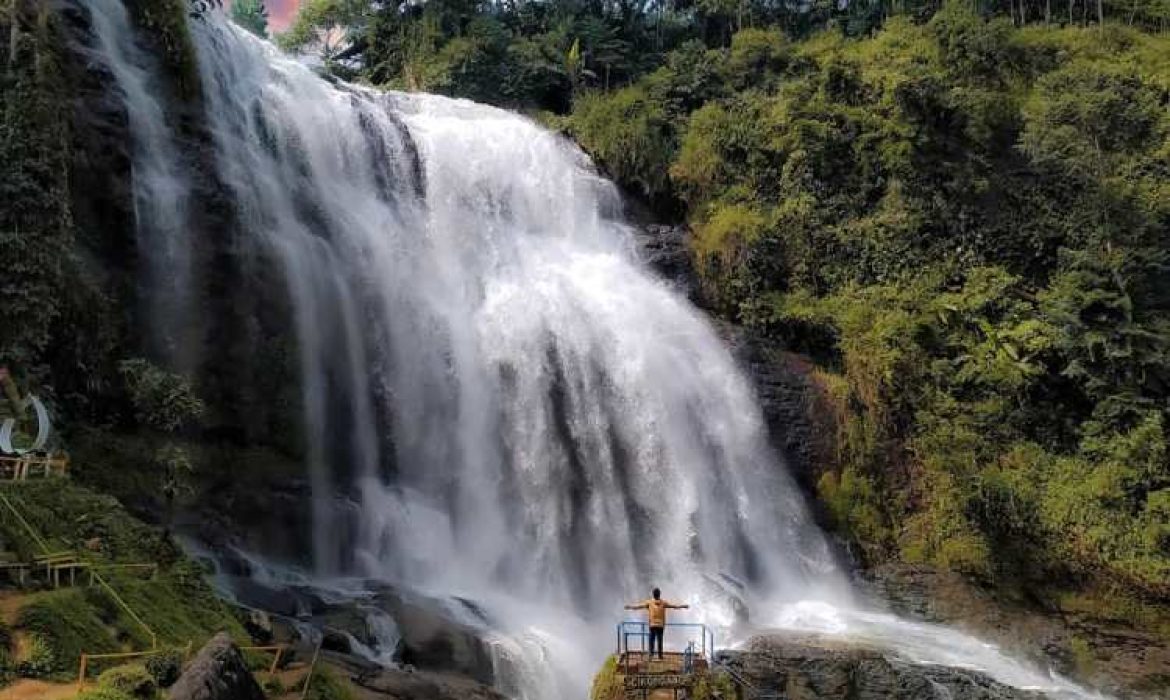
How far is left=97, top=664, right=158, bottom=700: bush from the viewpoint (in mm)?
8211

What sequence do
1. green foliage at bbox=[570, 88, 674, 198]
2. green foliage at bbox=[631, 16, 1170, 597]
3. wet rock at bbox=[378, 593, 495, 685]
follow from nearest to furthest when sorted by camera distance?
wet rock at bbox=[378, 593, 495, 685], green foliage at bbox=[631, 16, 1170, 597], green foliage at bbox=[570, 88, 674, 198]

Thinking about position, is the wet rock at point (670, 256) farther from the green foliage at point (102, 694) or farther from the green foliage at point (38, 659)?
the green foliage at point (102, 694)

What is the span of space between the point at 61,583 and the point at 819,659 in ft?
36.1

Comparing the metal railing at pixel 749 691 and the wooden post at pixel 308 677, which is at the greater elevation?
the wooden post at pixel 308 677

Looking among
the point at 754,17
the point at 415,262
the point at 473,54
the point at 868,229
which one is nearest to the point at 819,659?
the point at 415,262

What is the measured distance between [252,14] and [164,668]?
56.5 metres

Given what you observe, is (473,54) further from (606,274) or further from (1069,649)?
(1069,649)

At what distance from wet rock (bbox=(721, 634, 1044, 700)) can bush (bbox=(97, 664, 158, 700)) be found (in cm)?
880

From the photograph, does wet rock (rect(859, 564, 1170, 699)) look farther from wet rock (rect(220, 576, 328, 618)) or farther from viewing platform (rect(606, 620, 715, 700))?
wet rock (rect(220, 576, 328, 618))

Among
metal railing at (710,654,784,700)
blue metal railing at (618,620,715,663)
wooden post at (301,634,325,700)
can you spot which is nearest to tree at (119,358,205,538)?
wooden post at (301,634,325,700)

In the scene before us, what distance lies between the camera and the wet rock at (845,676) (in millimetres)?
14531

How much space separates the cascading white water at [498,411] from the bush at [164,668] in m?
6.78

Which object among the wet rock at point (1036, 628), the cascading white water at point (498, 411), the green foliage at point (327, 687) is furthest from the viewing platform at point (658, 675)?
the wet rock at point (1036, 628)

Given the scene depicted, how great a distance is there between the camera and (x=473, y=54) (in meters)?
35.2
